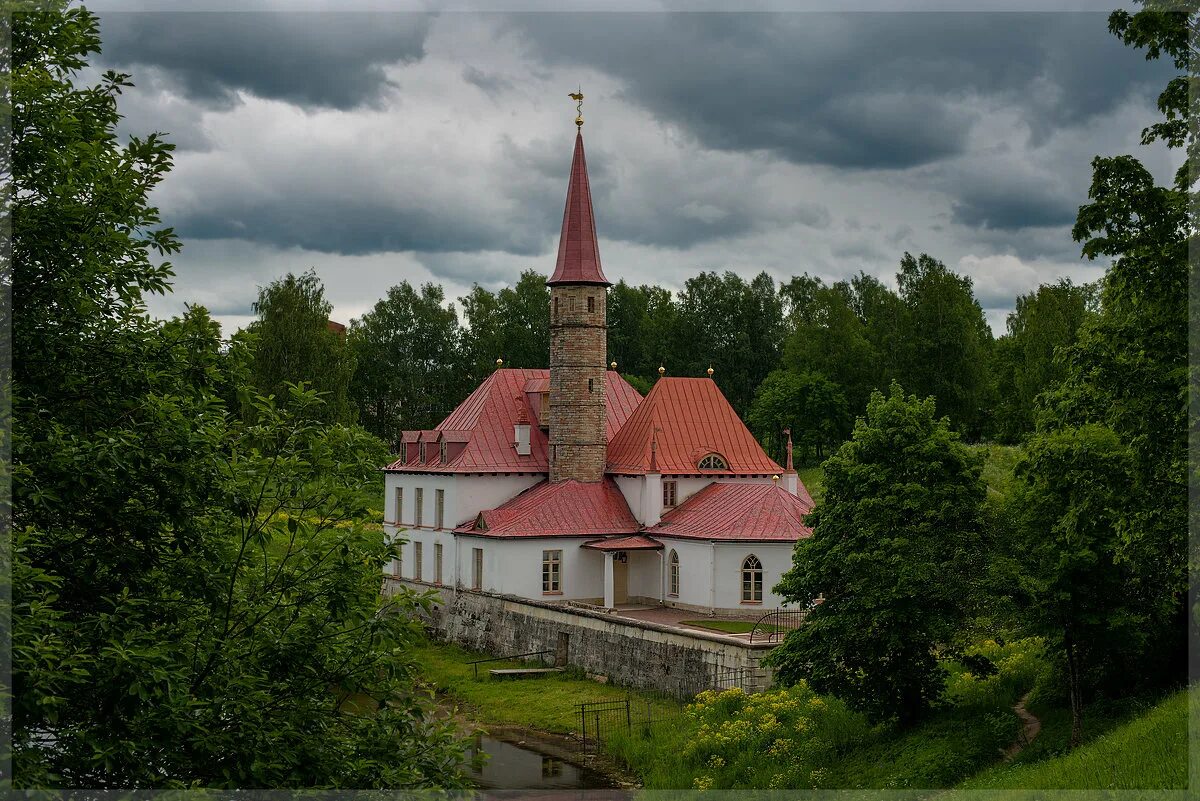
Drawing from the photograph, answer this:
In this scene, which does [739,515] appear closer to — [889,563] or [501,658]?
[501,658]

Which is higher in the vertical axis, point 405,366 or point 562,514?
point 405,366

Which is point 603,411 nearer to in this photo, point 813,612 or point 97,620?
point 813,612

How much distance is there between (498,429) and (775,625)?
13.4 metres

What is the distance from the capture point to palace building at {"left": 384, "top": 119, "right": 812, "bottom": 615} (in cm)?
3525

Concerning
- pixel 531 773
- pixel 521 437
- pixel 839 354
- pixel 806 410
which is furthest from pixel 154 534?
pixel 839 354

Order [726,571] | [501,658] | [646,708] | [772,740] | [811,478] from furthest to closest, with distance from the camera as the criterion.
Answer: [811,478] < [501,658] < [726,571] < [646,708] < [772,740]

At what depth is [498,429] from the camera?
40969 millimetres

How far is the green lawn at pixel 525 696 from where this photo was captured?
1134 inches

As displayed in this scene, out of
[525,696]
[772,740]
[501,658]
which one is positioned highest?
[501,658]

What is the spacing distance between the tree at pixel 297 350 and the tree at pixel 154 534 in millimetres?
41988

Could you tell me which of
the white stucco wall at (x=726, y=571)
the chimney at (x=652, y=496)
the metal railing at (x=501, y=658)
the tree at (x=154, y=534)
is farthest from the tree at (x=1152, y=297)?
the chimney at (x=652, y=496)

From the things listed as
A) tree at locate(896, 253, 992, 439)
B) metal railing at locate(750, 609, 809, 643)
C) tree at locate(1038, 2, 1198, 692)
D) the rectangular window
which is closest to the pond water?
metal railing at locate(750, 609, 809, 643)

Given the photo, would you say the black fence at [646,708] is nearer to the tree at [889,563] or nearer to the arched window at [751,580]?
the tree at [889,563]

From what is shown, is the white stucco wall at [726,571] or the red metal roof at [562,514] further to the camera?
the red metal roof at [562,514]
